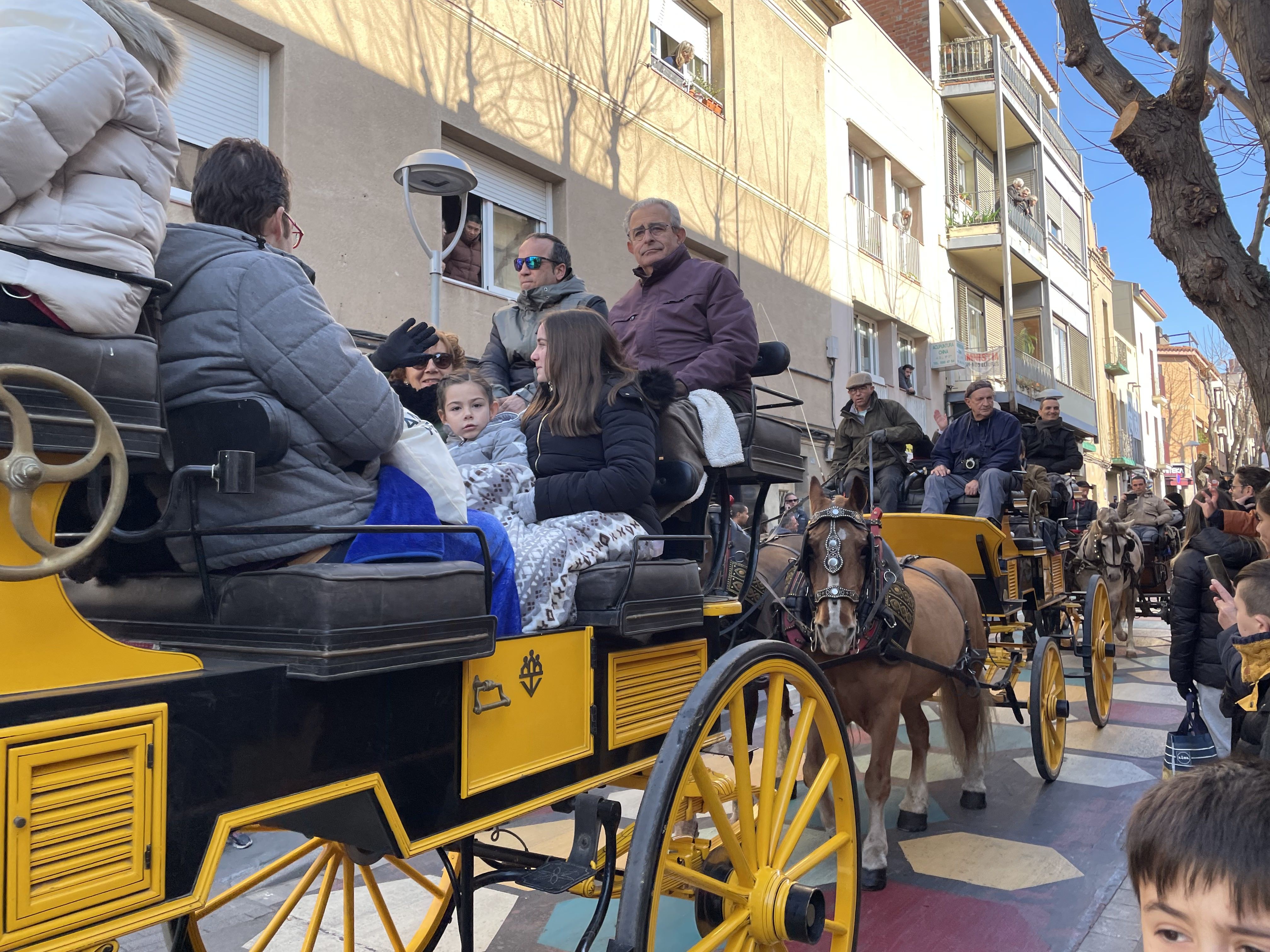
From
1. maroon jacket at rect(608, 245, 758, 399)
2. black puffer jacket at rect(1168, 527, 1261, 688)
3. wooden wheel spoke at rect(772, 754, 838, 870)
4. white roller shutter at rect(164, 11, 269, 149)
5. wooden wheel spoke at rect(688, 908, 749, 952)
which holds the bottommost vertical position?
wooden wheel spoke at rect(688, 908, 749, 952)

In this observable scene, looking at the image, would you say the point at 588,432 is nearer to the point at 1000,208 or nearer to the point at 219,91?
the point at 219,91

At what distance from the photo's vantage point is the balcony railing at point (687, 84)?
12094 mm

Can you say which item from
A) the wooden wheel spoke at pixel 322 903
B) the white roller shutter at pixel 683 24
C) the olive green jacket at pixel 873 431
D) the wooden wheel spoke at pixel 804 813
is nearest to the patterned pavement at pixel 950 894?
the wooden wheel spoke at pixel 322 903

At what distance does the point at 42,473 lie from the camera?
1404 mm

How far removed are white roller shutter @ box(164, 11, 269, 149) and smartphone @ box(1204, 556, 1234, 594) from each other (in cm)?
638

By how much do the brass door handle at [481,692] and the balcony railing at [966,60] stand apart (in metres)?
22.2

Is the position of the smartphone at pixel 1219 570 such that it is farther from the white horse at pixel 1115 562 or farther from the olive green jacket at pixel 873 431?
the white horse at pixel 1115 562

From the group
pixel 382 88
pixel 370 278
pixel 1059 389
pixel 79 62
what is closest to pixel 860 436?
pixel 370 278

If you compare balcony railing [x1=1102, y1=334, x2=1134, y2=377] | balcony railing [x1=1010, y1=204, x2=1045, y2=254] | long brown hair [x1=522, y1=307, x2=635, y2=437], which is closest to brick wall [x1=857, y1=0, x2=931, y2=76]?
balcony railing [x1=1010, y1=204, x2=1045, y2=254]

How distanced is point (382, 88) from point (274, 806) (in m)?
7.81

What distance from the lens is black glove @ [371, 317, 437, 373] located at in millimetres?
2490

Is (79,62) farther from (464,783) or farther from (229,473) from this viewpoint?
(464,783)

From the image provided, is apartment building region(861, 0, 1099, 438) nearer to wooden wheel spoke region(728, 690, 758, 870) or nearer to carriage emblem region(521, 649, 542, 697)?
wooden wheel spoke region(728, 690, 758, 870)

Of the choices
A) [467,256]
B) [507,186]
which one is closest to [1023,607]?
[467,256]
